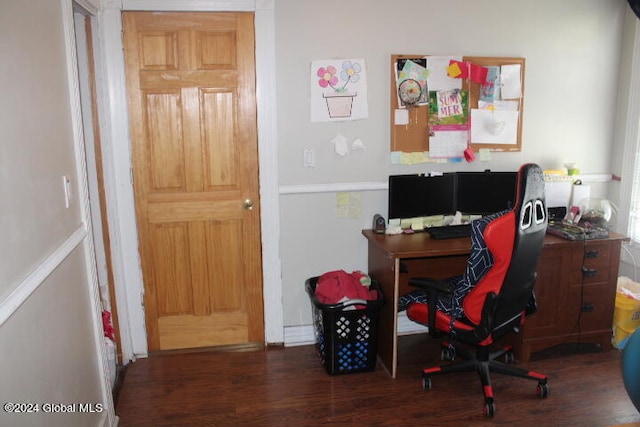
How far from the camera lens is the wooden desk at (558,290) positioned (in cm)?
295

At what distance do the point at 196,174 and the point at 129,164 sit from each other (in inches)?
15.4

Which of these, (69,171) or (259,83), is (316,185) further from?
(69,171)

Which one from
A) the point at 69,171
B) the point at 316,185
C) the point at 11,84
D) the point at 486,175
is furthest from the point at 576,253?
the point at 11,84

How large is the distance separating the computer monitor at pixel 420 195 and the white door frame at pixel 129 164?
74 centimetres

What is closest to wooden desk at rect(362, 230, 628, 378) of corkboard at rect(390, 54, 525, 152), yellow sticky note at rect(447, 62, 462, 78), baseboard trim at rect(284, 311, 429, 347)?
baseboard trim at rect(284, 311, 429, 347)

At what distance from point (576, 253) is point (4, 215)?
291 centimetres

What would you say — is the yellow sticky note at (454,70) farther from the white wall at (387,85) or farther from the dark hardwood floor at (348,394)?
the dark hardwood floor at (348,394)

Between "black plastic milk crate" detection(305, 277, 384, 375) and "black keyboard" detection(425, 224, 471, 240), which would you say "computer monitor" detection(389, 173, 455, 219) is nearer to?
"black keyboard" detection(425, 224, 471, 240)

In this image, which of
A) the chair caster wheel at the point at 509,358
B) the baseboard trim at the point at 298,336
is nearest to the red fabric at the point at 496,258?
the chair caster wheel at the point at 509,358

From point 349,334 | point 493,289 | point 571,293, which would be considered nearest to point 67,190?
point 349,334

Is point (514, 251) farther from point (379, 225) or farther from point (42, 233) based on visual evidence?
point (42, 233)

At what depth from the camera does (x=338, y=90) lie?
10.2 feet

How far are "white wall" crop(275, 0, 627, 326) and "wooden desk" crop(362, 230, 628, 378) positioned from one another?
1.36ft

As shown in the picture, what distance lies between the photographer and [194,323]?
10.7 feet
